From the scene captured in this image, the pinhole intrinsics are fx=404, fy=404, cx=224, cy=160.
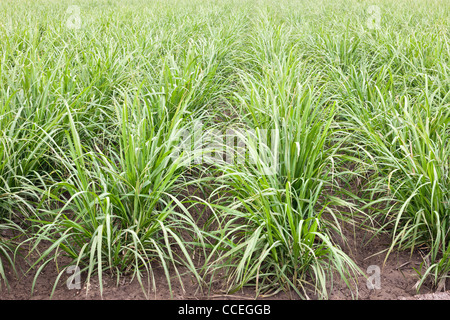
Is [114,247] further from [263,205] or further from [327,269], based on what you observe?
[327,269]

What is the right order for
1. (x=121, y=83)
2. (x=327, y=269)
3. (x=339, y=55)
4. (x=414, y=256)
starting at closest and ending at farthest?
(x=327, y=269), (x=414, y=256), (x=121, y=83), (x=339, y=55)

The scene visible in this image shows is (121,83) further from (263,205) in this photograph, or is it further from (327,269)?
(327,269)

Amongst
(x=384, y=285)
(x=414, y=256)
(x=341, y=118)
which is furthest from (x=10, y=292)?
(x=341, y=118)

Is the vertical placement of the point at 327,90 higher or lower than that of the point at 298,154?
higher

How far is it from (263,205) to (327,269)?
0.43 meters

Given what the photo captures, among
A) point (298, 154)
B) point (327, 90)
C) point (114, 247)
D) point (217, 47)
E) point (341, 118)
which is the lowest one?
point (114, 247)

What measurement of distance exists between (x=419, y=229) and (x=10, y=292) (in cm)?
191

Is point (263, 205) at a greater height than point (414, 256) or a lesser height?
greater

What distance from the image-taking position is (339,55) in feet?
12.5

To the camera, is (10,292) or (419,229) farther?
(419,229)

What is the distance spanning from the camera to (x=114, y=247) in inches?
69.1
